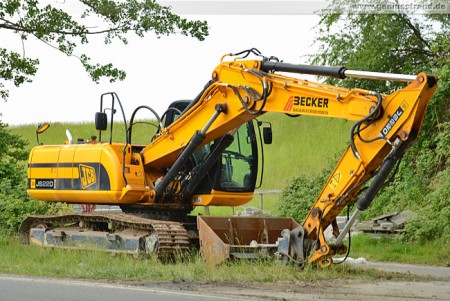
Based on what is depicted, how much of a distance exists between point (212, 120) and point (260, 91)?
51.2 inches

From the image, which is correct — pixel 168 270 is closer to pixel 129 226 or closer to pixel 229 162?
pixel 129 226

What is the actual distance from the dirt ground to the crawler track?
2900 mm

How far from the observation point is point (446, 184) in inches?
726

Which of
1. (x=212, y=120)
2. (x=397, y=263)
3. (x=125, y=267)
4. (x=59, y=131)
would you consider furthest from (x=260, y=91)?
(x=59, y=131)

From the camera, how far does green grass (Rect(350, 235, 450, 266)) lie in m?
17.4

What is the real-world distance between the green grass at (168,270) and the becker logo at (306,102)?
2434 mm

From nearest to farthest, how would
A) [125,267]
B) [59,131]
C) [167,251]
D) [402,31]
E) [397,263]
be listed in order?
1. [125,267]
2. [167,251]
3. [397,263]
4. [402,31]
5. [59,131]

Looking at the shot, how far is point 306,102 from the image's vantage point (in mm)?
13875

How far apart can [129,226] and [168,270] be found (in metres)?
2.95

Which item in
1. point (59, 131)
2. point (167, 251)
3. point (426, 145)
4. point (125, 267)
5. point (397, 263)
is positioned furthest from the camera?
point (59, 131)

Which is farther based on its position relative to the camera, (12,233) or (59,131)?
(59,131)

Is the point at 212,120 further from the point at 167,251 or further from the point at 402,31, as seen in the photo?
the point at 402,31

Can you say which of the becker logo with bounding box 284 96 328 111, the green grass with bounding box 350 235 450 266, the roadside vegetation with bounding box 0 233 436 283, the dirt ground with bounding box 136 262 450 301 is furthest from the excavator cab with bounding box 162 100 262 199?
the dirt ground with bounding box 136 262 450 301

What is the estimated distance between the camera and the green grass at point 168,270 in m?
13.1
